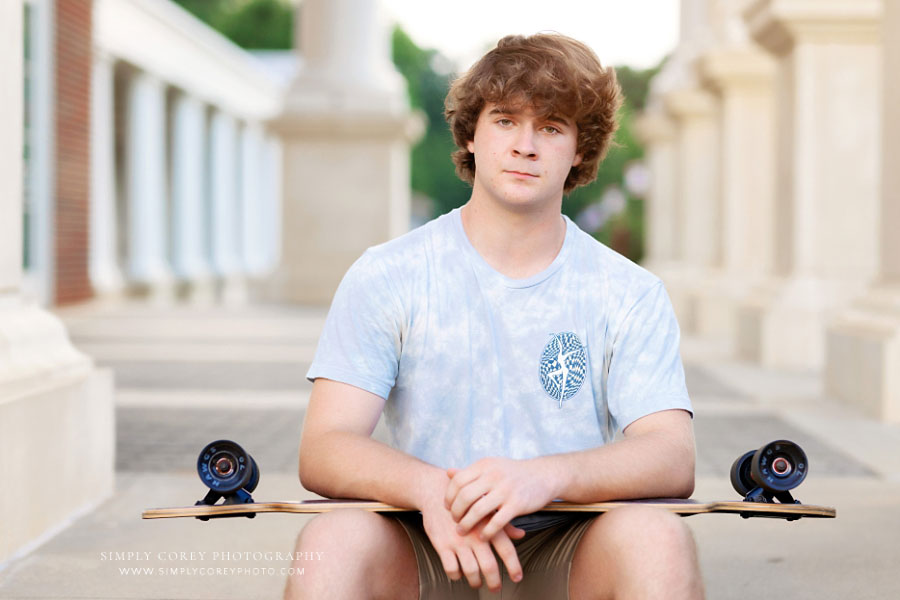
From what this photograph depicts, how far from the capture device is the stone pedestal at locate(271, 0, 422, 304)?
17.9 meters

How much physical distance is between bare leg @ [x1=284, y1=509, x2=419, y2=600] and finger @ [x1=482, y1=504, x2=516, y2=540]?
22 centimetres

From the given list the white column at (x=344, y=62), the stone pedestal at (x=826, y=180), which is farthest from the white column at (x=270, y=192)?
the stone pedestal at (x=826, y=180)

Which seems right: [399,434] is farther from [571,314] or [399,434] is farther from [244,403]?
[244,403]

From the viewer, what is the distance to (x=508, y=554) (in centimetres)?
244

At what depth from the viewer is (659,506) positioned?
2.54 m

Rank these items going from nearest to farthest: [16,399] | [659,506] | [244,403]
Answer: [659,506] → [16,399] → [244,403]

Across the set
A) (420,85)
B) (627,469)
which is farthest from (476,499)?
(420,85)

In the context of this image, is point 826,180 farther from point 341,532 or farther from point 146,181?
point 146,181

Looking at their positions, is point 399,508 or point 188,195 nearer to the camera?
point 399,508

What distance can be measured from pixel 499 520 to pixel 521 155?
2.65 ft

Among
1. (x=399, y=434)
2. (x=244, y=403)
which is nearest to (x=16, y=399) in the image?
(x=399, y=434)

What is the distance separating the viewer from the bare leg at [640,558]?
238cm

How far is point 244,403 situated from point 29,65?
10.5m

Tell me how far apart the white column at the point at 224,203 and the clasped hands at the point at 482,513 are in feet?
98.3
